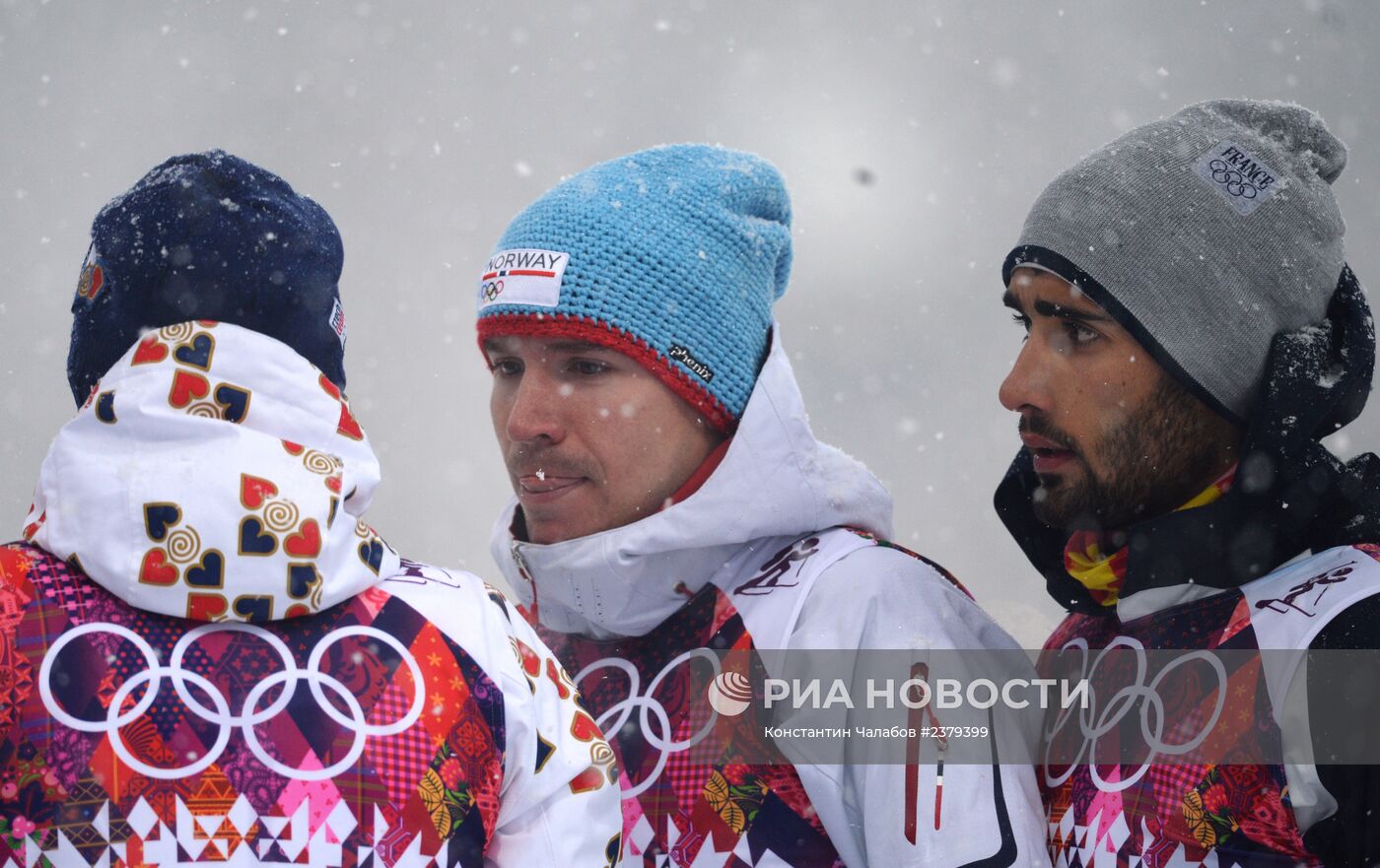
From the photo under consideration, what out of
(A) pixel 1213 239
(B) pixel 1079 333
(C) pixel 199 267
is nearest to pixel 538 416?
(C) pixel 199 267

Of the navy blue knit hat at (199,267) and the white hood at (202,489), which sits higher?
the navy blue knit hat at (199,267)

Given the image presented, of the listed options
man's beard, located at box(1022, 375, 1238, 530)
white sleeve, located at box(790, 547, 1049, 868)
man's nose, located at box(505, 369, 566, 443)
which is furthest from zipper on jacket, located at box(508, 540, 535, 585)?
man's beard, located at box(1022, 375, 1238, 530)

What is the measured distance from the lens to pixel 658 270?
2230 millimetres

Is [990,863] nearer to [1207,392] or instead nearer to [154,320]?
[1207,392]

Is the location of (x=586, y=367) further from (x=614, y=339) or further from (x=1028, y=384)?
(x=1028, y=384)

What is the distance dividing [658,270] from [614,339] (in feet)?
0.54

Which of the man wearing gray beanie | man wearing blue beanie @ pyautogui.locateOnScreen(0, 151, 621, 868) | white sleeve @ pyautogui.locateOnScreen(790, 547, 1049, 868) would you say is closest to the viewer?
man wearing blue beanie @ pyautogui.locateOnScreen(0, 151, 621, 868)

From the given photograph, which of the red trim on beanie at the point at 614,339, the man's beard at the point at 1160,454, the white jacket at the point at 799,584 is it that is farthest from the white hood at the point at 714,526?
the man's beard at the point at 1160,454

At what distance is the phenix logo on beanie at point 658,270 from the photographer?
2.19m

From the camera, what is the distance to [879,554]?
2.07 meters

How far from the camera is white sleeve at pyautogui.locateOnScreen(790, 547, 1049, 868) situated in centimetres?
178

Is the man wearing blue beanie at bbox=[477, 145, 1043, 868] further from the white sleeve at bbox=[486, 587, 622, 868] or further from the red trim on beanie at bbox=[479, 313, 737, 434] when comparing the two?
the white sleeve at bbox=[486, 587, 622, 868]

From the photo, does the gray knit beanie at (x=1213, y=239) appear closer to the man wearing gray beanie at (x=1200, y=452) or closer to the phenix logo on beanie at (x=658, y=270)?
the man wearing gray beanie at (x=1200, y=452)

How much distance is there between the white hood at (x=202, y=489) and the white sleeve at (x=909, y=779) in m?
0.88
